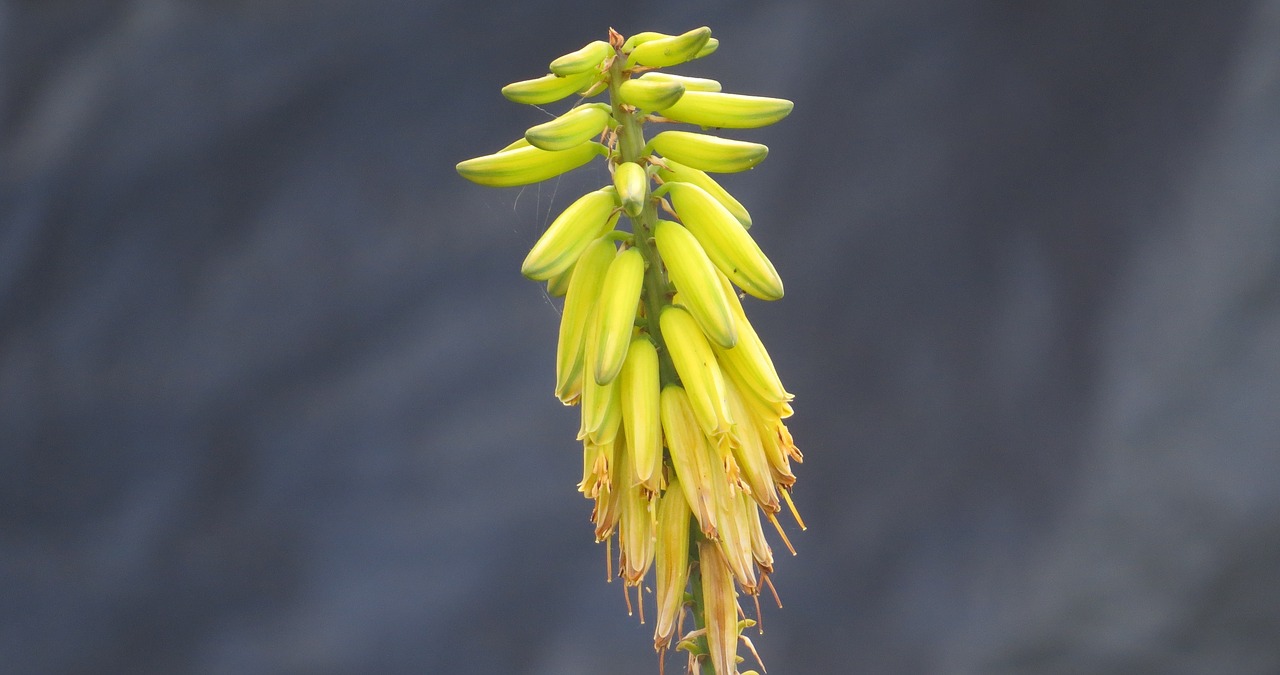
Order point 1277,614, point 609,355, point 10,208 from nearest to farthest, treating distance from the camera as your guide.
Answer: point 609,355
point 10,208
point 1277,614

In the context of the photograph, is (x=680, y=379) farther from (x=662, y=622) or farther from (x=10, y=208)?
(x=10, y=208)

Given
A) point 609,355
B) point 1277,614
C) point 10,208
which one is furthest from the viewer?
point 1277,614

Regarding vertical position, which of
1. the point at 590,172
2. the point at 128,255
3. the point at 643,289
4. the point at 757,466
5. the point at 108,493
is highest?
the point at 590,172

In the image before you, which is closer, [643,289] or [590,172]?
[643,289]

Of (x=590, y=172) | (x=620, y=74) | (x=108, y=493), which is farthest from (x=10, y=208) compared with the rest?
(x=620, y=74)
